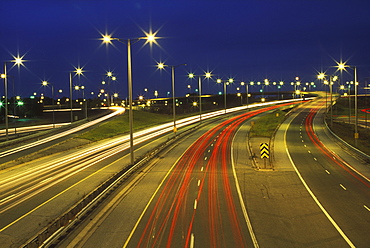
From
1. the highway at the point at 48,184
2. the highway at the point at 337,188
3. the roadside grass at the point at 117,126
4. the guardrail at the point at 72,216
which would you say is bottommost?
the highway at the point at 337,188

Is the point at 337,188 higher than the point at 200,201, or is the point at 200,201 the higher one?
the point at 200,201

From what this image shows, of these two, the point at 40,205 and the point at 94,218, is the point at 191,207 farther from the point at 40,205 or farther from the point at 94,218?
the point at 40,205

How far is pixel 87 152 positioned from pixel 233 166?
19.8 meters

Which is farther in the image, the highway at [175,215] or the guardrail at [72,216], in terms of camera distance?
the highway at [175,215]

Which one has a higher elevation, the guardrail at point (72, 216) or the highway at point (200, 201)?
the guardrail at point (72, 216)

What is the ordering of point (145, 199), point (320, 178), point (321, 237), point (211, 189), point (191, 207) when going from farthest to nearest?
1. point (320, 178)
2. point (211, 189)
3. point (145, 199)
4. point (191, 207)
5. point (321, 237)

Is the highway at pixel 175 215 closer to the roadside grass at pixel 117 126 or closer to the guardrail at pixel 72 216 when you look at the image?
the guardrail at pixel 72 216

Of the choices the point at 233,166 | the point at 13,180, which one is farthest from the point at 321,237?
the point at 13,180

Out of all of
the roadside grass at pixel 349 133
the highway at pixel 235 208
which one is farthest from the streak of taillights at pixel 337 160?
the roadside grass at pixel 349 133

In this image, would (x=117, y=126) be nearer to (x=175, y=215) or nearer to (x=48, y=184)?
(x=48, y=184)

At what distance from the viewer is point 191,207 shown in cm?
1894

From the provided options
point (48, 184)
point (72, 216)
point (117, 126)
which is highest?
point (117, 126)

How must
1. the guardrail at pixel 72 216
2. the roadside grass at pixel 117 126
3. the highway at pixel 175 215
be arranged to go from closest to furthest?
1. the guardrail at pixel 72 216
2. the highway at pixel 175 215
3. the roadside grass at pixel 117 126

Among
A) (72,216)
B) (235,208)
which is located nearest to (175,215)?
(235,208)
